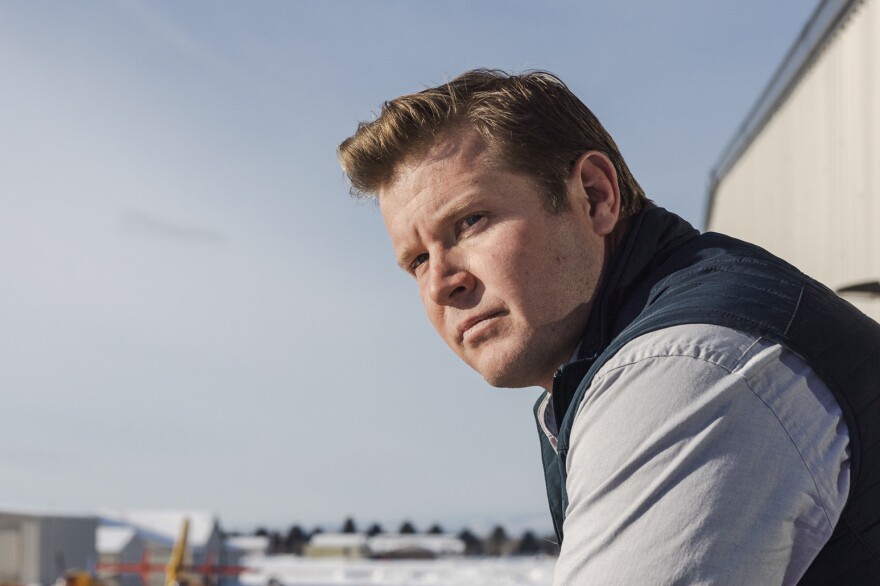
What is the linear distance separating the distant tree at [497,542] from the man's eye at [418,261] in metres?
109

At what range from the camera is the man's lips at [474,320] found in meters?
1.38

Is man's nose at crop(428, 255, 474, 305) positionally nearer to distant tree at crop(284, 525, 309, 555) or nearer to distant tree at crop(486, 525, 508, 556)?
distant tree at crop(284, 525, 309, 555)

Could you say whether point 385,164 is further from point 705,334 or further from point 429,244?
point 705,334

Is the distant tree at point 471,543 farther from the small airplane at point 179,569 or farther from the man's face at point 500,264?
the man's face at point 500,264

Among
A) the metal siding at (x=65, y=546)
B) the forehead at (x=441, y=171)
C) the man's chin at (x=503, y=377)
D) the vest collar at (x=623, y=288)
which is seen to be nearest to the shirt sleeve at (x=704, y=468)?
the vest collar at (x=623, y=288)

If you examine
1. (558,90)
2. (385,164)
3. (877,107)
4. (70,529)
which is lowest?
(70,529)

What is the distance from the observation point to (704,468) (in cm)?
90

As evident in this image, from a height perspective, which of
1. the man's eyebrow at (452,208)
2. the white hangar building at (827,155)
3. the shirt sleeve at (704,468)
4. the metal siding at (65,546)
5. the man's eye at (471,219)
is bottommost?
the metal siding at (65,546)

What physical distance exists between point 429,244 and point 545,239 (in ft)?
0.63

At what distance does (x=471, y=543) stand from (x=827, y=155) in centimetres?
10991

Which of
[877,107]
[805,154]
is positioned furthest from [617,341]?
[805,154]

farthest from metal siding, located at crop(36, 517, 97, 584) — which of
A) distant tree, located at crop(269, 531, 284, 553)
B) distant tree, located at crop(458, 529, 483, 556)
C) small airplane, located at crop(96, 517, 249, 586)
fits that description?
distant tree, located at crop(458, 529, 483, 556)

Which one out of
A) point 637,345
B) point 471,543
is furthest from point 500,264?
point 471,543

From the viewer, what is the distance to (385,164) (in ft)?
5.20
